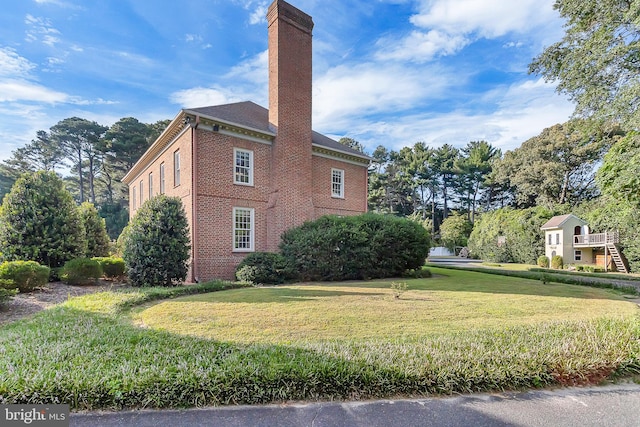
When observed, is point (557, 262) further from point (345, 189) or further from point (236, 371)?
point (236, 371)

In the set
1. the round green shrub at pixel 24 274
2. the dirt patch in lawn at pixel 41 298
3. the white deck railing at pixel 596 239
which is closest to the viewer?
the dirt patch in lawn at pixel 41 298

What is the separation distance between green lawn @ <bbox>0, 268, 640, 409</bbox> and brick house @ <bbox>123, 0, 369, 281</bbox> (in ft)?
19.2

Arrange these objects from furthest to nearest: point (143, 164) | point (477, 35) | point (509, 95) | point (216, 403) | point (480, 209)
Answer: point (480, 209) → point (143, 164) → point (509, 95) → point (477, 35) → point (216, 403)

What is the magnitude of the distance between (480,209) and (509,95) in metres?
37.6

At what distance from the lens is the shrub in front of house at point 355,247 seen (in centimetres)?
1138

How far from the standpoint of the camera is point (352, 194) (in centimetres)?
1638

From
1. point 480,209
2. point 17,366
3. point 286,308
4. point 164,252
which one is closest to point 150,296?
point 164,252

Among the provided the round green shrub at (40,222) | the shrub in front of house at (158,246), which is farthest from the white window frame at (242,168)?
the round green shrub at (40,222)

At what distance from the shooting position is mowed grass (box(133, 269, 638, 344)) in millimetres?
4719

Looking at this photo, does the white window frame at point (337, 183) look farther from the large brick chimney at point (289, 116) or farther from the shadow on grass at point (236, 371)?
the shadow on grass at point (236, 371)

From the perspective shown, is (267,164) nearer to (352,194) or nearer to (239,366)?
(352,194)

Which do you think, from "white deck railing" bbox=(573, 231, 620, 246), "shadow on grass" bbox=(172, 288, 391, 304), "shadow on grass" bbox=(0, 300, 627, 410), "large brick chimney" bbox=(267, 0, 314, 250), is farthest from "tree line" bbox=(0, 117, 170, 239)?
"white deck railing" bbox=(573, 231, 620, 246)

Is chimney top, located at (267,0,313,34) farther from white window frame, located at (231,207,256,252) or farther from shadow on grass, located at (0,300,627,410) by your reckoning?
shadow on grass, located at (0,300,627,410)

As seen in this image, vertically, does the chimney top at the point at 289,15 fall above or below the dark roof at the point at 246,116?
above
